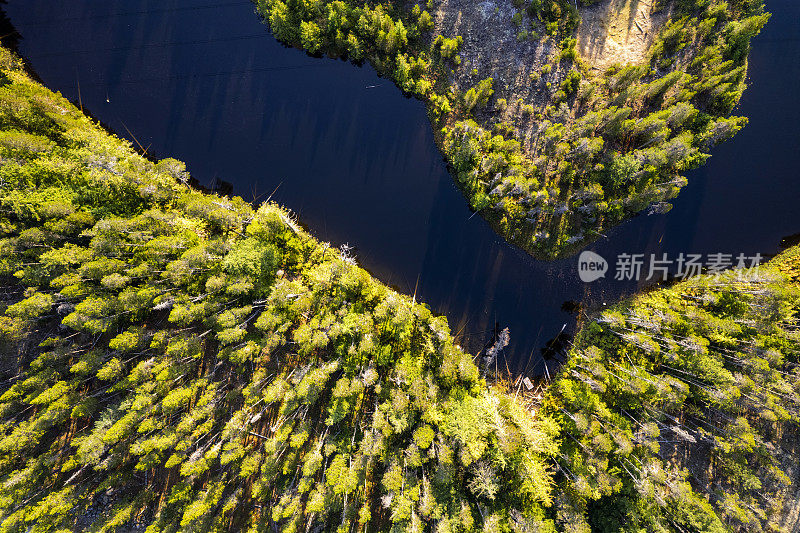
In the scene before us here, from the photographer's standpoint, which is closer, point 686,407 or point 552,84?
point 686,407

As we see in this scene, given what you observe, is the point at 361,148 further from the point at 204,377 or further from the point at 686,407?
the point at 686,407

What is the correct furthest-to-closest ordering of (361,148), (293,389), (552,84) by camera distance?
(361,148) → (552,84) → (293,389)

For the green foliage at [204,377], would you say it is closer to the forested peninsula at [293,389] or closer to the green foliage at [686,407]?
the forested peninsula at [293,389]

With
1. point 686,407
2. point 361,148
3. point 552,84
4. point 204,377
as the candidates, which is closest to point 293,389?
point 204,377

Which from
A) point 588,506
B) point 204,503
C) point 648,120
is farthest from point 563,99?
point 204,503

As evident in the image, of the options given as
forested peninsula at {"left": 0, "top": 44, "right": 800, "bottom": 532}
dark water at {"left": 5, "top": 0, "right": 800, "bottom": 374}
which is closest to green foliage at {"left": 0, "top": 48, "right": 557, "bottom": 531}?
forested peninsula at {"left": 0, "top": 44, "right": 800, "bottom": 532}

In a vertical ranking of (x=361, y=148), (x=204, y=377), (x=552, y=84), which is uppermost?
(x=552, y=84)
